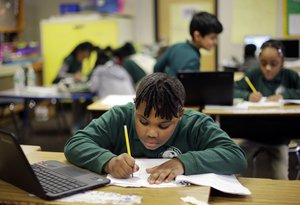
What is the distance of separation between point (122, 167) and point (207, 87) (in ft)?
5.05

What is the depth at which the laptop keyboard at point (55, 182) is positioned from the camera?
1.27 m

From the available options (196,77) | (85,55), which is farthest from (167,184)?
(85,55)

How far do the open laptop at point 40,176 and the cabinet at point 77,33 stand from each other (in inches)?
190

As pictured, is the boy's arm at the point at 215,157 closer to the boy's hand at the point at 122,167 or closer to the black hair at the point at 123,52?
the boy's hand at the point at 122,167

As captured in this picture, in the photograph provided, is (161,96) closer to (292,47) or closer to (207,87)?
(207,87)

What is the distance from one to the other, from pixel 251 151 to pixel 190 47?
839 millimetres

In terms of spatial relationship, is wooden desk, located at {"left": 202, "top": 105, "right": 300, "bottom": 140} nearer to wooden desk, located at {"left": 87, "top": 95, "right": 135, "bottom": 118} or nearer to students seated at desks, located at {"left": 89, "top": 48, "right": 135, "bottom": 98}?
wooden desk, located at {"left": 87, "top": 95, "right": 135, "bottom": 118}

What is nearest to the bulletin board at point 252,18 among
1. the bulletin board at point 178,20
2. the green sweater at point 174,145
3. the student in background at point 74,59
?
Result: the bulletin board at point 178,20

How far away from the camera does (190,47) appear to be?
10.4ft

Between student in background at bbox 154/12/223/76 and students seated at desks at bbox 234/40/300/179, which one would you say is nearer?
students seated at desks at bbox 234/40/300/179

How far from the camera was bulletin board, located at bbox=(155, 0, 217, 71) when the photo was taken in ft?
21.2

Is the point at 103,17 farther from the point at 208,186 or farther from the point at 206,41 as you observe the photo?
the point at 208,186

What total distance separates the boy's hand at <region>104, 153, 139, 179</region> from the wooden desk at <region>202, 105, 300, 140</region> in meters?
1.42

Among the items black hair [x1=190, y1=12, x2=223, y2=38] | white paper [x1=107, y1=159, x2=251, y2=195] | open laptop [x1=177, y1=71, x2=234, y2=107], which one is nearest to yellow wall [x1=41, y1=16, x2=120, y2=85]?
black hair [x1=190, y1=12, x2=223, y2=38]
